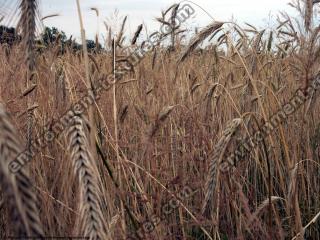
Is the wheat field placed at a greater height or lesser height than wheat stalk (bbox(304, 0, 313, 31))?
lesser

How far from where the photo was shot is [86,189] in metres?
0.85

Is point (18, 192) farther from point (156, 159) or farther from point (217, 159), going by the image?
point (156, 159)

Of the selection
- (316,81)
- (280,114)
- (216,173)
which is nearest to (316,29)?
(316,81)

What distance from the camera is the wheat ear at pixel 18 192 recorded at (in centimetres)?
56

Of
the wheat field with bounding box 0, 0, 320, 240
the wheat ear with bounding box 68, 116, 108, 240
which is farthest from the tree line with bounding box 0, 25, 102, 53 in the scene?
the wheat ear with bounding box 68, 116, 108, 240

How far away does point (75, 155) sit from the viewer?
876 millimetres

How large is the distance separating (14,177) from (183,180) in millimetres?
1297

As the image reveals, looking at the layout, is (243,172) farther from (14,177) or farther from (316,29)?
(14,177)

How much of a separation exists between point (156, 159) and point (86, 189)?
1.20 m

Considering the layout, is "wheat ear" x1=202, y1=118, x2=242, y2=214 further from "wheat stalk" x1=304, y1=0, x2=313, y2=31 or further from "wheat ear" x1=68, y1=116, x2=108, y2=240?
"wheat stalk" x1=304, y1=0, x2=313, y2=31

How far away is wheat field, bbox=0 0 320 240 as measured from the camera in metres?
0.88

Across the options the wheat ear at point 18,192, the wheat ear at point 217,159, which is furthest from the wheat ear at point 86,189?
the wheat ear at point 217,159

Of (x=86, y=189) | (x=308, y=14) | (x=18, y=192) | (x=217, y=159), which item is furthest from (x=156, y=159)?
A: (x=18, y=192)

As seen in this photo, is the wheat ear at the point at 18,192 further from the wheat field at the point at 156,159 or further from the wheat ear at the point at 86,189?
the wheat ear at the point at 86,189
